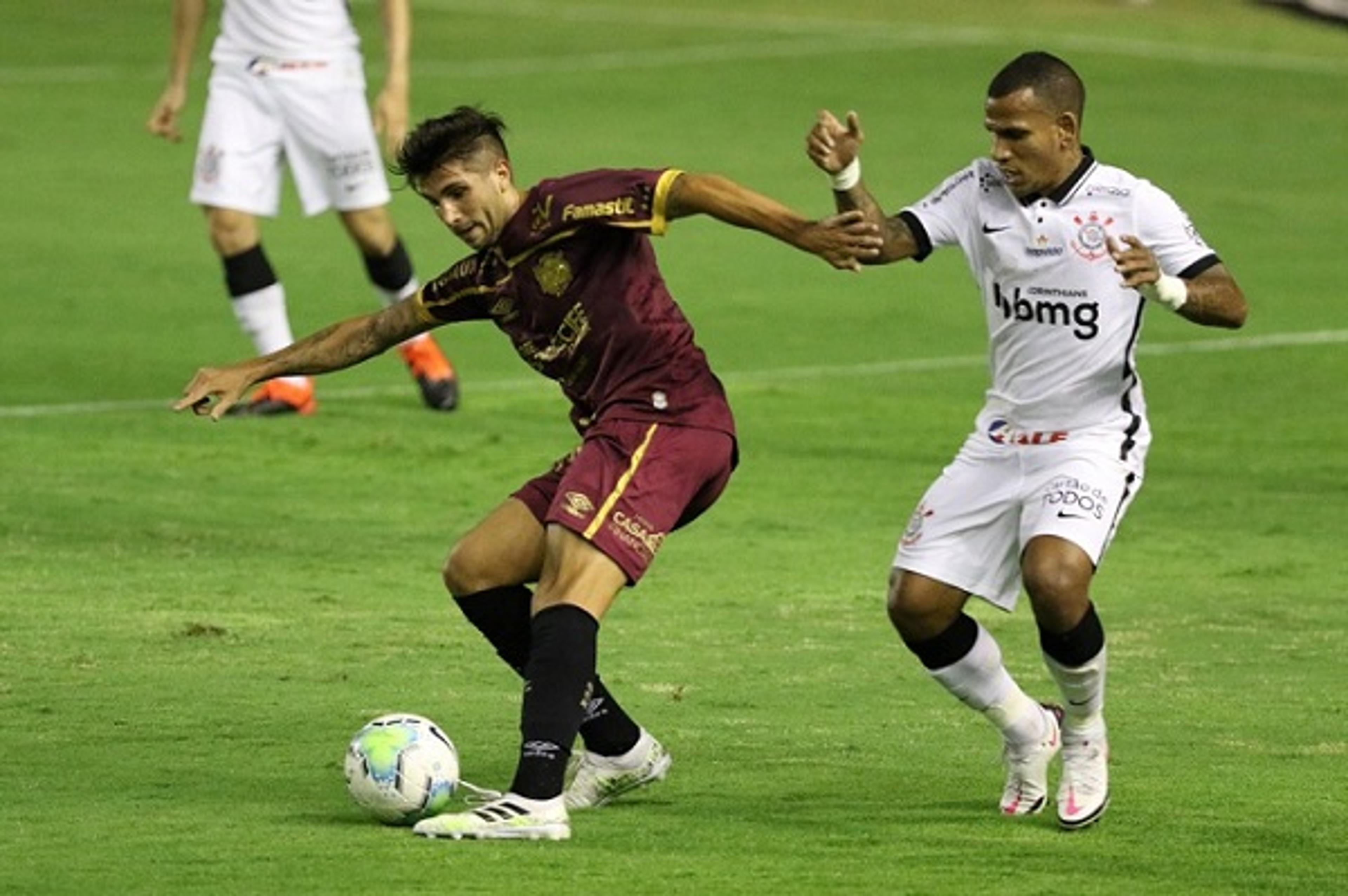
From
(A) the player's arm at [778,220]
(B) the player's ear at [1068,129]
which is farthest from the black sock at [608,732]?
(B) the player's ear at [1068,129]

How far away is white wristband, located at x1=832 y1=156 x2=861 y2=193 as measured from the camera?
27.4ft

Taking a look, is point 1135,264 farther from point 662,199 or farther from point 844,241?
point 662,199

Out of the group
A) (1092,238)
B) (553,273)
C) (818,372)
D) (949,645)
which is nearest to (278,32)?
(818,372)

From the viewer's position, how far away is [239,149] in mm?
15508

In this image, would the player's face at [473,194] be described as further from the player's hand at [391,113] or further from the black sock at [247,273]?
the black sock at [247,273]

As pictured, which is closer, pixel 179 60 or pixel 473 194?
pixel 473 194

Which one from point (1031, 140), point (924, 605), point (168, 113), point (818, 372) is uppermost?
point (1031, 140)

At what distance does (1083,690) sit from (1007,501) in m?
0.54

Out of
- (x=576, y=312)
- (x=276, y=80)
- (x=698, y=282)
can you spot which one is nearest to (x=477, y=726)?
(x=576, y=312)

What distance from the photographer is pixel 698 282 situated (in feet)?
66.2

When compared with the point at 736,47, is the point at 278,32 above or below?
above

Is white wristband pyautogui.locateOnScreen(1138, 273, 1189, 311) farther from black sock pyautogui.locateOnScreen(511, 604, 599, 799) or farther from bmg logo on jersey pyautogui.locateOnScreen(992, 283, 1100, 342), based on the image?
black sock pyautogui.locateOnScreen(511, 604, 599, 799)

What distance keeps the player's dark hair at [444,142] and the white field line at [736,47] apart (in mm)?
19882

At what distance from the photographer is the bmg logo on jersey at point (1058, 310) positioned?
8.57 metres
